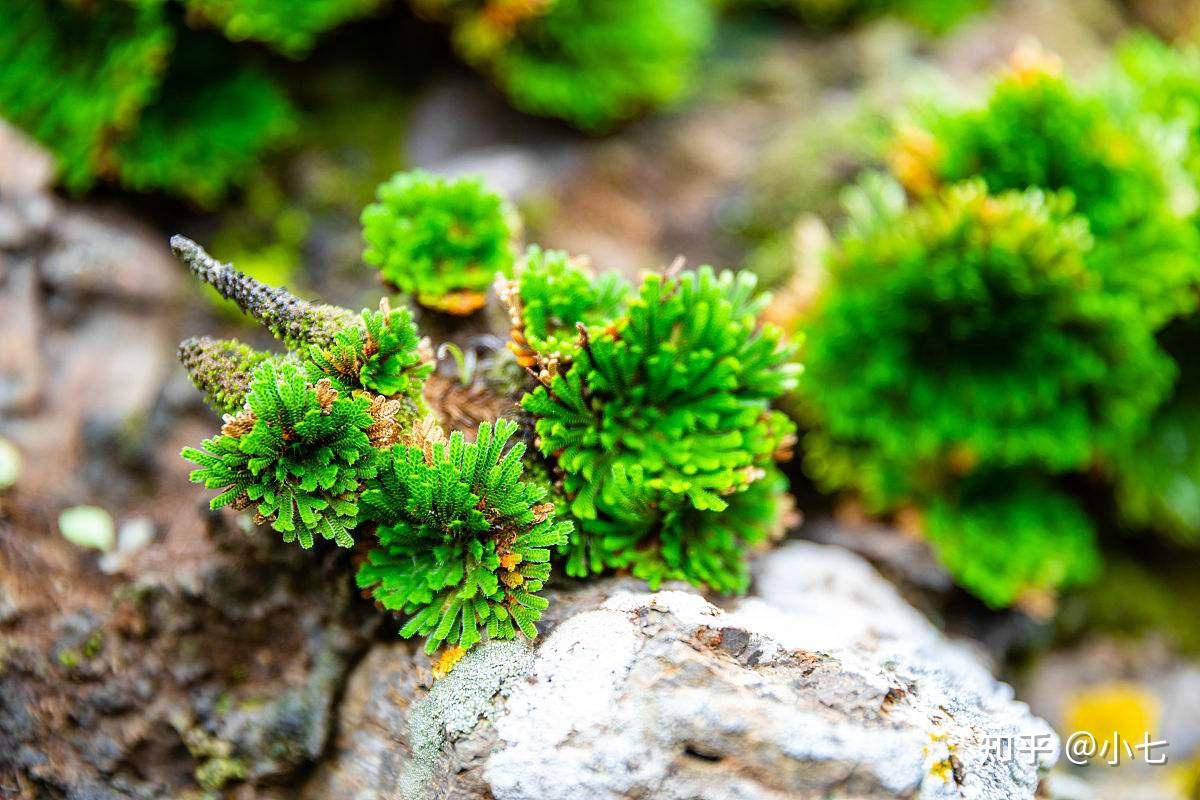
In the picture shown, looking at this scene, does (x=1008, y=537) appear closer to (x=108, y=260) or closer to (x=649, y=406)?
(x=649, y=406)

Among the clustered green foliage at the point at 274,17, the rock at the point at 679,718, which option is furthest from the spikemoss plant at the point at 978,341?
the clustered green foliage at the point at 274,17

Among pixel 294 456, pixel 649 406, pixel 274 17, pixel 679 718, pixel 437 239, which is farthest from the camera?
pixel 274 17

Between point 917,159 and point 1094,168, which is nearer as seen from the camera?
point 1094,168

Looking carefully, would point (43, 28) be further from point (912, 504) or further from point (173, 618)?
point (912, 504)

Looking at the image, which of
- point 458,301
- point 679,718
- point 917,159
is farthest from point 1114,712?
point 458,301

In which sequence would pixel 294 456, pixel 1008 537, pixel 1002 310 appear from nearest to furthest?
pixel 294 456 → pixel 1002 310 → pixel 1008 537

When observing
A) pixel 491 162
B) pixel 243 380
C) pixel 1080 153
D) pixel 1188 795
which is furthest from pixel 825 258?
pixel 1188 795

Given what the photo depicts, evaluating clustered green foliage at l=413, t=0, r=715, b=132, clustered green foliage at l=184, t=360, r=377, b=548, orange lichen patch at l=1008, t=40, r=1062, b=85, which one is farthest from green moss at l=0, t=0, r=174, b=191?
orange lichen patch at l=1008, t=40, r=1062, b=85
